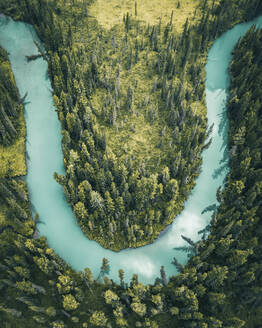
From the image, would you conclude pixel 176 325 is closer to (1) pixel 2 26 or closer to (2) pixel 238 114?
(2) pixel 238 114

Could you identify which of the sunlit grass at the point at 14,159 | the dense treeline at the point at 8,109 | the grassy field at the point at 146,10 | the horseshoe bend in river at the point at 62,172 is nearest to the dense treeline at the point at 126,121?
the horseshoe bend in river at the point at 62,172

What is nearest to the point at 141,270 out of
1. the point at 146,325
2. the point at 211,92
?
the point at 146,325

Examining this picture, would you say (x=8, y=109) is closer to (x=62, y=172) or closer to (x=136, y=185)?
(x=62, y=172)

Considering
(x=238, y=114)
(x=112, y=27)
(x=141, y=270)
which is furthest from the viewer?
(x=112, y=27)

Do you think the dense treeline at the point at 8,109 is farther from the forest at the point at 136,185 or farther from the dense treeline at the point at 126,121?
the dense treeline at the point at 126,121

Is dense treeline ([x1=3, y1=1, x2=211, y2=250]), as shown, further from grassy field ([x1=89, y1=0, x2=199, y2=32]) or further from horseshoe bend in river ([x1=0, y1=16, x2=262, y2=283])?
grassy field ([x1=89, y1=0, x2=199, y2=32])

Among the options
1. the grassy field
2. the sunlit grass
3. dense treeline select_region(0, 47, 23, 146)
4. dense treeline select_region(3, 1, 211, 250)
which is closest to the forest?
dense treeline select_region(3, 1, 211, 250)
